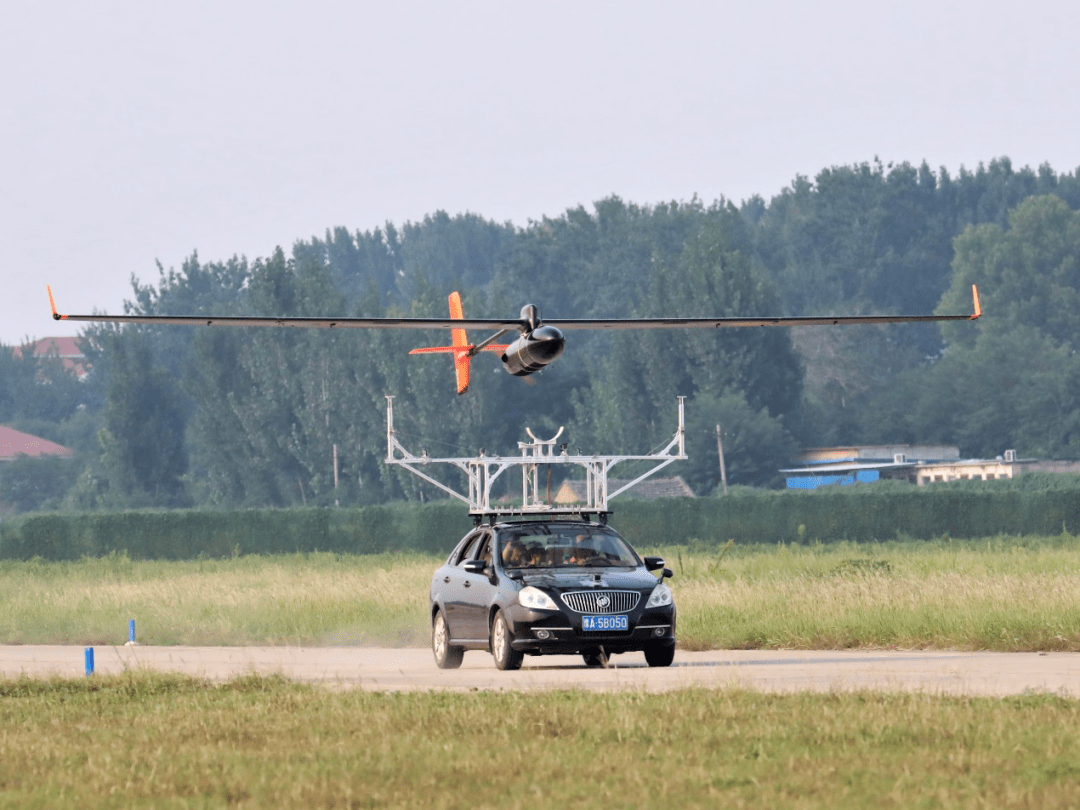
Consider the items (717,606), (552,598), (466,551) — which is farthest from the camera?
(717,606)

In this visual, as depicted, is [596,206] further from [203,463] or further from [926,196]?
Result: [203,463]

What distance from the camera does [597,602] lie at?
17938 millimetres

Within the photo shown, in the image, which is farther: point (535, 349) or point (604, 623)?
point (535, 349)

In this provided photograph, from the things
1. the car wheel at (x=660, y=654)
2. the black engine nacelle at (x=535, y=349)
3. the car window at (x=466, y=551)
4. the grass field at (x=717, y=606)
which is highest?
the black engine nacelle at (x=535, y=349)

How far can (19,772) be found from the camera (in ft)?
34.0

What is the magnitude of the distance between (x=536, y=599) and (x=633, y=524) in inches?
1961

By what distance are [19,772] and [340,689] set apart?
5364mm

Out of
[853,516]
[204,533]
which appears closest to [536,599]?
[853,516]

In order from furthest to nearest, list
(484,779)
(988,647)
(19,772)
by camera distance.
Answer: (988,647), (19,772), (484,779)

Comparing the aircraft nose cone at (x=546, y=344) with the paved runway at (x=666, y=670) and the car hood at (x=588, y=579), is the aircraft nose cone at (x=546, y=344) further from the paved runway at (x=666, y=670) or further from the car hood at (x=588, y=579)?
the paved runway at (x=666, y=670)

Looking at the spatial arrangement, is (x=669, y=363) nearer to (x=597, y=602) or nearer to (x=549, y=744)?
(x=597, y=602)

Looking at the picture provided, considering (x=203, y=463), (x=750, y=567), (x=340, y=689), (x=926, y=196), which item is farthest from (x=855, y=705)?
(x=926, y=196)

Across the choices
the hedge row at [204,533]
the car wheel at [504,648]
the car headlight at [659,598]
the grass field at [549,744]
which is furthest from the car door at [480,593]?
the hedge row at [204,533]

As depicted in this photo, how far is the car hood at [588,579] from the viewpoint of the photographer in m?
18.0
